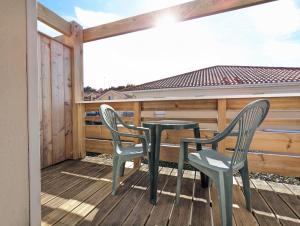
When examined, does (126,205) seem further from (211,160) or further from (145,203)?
(211,160)

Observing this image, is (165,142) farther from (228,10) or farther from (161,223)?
(228,10)

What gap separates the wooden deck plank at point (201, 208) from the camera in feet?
4.30

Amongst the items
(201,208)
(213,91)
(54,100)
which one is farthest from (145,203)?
(213,91)

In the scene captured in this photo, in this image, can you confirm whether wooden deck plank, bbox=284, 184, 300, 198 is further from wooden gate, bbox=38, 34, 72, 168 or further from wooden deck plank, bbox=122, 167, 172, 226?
wooden gate, bbox=38, 34, 72, 168

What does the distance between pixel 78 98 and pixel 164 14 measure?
6.34 ft

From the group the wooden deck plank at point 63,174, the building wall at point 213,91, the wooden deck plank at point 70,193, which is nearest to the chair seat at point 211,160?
the wooden deck plank at point 70,193

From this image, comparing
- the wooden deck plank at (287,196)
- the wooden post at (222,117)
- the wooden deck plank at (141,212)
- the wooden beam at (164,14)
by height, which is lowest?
the wooden deck plank at (287,196)

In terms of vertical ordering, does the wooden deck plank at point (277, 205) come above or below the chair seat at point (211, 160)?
below

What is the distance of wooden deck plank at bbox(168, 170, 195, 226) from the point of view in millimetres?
1319

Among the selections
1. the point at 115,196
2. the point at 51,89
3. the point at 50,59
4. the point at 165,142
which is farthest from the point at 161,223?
the point at 50,59

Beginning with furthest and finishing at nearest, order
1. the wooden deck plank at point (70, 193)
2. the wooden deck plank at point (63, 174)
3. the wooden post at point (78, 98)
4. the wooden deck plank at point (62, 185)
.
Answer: the wooden post at point (78, 98) → the wooden deck plank at point (63, 174) → the wooden deck plank at point (62, 185) → the wooden deck plank at point (70, 193)

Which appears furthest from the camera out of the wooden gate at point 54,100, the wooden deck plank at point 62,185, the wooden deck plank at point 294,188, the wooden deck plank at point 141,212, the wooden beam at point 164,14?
the wooden gate at point 54,100

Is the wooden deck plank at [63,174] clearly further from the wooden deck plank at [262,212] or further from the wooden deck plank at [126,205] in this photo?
the wooden deck plank at [262,212]

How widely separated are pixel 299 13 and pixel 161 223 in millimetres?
3899
